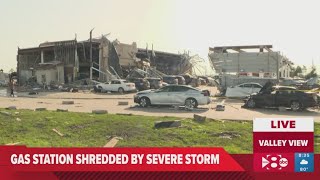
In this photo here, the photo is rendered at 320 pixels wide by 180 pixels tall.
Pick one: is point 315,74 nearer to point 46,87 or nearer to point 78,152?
point 46,87

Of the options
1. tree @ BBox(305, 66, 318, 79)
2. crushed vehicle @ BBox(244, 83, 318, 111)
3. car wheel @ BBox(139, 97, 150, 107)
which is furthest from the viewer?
tree @ BBox(305, 66, 318, 79)

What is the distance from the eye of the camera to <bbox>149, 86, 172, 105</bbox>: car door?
24614 mm

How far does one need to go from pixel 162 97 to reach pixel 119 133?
12.2 metres

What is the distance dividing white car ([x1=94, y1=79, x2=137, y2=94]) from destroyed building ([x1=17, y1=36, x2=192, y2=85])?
876 cm

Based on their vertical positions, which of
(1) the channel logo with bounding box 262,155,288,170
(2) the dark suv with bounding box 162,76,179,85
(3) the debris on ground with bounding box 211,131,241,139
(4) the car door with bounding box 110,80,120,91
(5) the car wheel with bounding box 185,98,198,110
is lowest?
(3) the debris on ground with bounding box 211,131,241,139

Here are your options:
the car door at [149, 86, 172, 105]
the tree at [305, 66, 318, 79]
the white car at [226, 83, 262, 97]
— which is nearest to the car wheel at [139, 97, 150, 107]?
the car door at [149, 86, 172, 105]

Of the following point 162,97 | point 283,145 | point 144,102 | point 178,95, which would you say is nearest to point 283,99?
point 178,95

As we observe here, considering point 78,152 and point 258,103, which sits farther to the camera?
point 258,103

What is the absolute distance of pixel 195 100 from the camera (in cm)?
2408

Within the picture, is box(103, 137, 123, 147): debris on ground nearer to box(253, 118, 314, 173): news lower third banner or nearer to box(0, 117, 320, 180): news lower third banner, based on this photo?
box(0, 117, 320, 180): news lower third banner

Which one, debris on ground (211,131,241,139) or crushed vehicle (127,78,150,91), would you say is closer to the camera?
debris on ground (211,131,241,139)

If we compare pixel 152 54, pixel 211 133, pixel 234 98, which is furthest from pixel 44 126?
pixel 152 54

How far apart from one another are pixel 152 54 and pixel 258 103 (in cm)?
4856

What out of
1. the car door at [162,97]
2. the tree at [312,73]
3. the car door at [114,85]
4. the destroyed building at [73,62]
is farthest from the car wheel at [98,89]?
the tree at [312,73]
